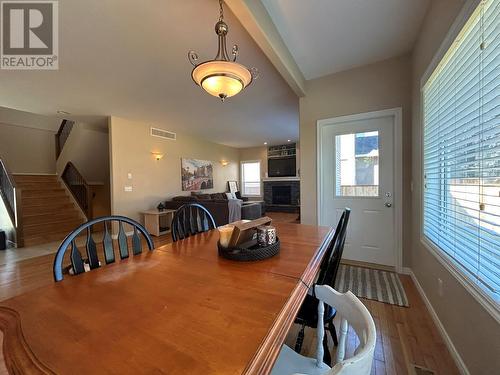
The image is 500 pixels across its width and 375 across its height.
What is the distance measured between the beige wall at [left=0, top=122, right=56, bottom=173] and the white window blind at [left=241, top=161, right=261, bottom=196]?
6.27m

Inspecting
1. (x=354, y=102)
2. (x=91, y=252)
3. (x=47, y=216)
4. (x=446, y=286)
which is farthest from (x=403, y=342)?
(x=47, y=216)

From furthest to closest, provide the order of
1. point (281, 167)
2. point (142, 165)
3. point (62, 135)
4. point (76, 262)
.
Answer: point (281, 167)
point (62, 135)
point (142, 165)
point (76, 262)

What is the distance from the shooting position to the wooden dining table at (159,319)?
0.50 m

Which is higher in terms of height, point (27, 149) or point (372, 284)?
point (27, 149)

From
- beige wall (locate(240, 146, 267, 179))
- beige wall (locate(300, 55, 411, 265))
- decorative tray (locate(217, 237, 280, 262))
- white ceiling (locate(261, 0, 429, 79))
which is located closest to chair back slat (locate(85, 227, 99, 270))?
decorative tray (locate(217, 237, 280, 262))

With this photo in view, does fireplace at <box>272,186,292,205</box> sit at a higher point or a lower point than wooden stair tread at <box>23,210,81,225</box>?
higher

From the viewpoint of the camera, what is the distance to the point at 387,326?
1763 mm

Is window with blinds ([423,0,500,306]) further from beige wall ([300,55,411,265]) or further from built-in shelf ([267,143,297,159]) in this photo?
built-in shelf ([267,143,297,159])

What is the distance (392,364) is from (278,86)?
3330mm

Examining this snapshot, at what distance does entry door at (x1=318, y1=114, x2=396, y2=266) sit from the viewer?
281 centimetres

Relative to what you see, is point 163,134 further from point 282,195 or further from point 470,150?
point 470,150

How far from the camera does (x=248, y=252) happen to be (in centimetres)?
113

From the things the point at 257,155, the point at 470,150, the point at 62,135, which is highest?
the point at 62,135

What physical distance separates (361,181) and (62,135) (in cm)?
827
